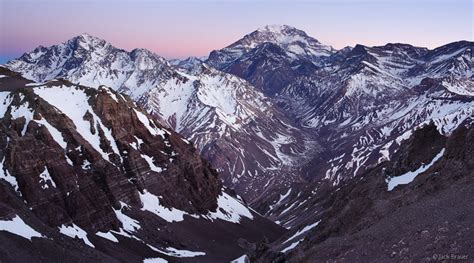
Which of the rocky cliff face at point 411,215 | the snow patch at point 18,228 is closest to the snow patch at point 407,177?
the rocky cliff face at point 411,215

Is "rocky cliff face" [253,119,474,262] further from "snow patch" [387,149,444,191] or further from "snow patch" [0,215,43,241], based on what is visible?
"snow patch" [0,215,43,241]

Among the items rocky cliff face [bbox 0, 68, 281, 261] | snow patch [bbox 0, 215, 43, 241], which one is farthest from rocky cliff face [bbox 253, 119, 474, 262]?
rocky cliff face [bbox 0, 68, 281, 261]

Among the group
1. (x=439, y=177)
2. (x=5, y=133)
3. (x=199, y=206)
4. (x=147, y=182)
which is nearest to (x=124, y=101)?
(x=147, y=182)

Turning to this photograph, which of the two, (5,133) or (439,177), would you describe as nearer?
(439,177)

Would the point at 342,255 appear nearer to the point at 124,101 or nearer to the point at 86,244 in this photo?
the point at 86,244

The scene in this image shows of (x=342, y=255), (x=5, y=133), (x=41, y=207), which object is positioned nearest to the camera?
(x=342, y=255)

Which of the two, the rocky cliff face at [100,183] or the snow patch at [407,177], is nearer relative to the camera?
the snow patch at [407,177]

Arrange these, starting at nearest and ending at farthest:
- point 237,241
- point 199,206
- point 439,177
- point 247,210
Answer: point 439,177 → point 237,241 → point 199,206 → point 247,210

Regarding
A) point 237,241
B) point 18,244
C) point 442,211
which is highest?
point 18,244

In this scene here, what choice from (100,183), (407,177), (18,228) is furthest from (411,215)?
(100,183)

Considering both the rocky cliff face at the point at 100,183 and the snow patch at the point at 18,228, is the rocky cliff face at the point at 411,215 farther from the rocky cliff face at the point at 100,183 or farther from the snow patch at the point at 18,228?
the rocky cliff face at the point at 100,183
